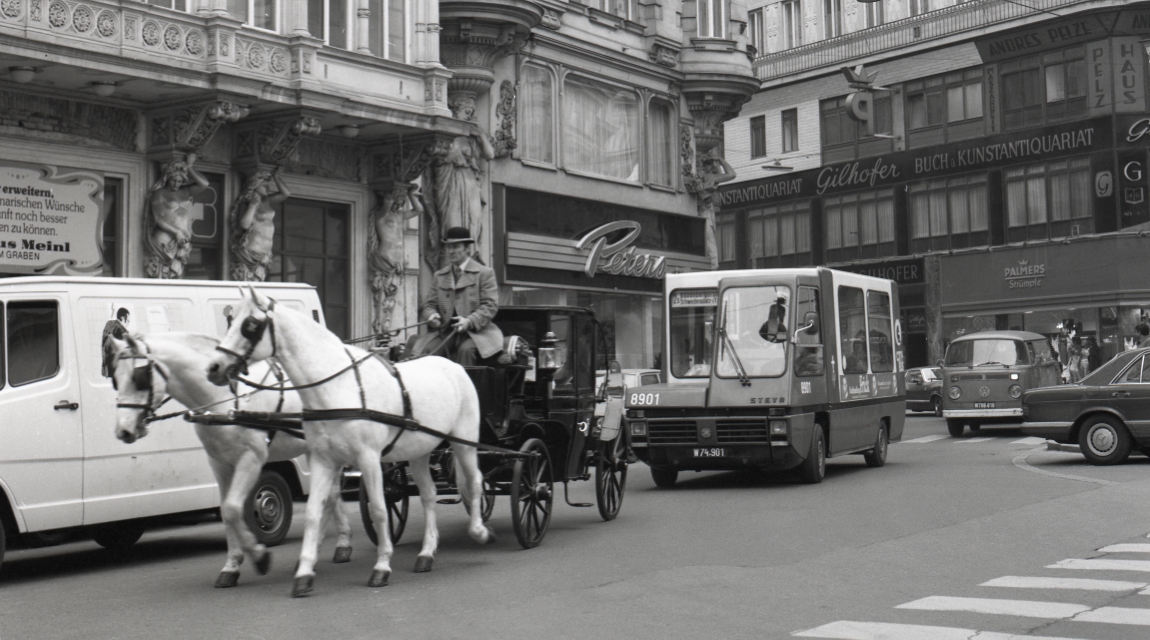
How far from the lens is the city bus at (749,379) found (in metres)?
17.2

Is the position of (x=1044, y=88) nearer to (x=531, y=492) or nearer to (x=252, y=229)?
(x=252, y=229)

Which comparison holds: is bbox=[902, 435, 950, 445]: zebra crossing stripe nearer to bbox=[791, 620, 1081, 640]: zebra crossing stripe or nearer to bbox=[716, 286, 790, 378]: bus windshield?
bbox=[716, 286, 790, 378]: bus windshield

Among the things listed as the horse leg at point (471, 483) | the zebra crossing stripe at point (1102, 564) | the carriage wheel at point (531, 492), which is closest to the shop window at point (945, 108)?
the carriage wheel at point (531, 492)

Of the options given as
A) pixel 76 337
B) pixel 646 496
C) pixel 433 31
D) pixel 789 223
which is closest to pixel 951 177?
pixel 789 223

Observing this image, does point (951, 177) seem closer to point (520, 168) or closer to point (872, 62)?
point (872, 62)

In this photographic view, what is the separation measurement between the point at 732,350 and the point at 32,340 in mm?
9239

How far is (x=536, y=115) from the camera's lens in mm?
30562

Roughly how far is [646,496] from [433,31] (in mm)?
11124

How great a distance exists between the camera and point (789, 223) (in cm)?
5397

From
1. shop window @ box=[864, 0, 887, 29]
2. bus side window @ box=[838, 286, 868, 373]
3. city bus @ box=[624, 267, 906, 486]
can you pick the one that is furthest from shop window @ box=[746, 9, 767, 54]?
city bus @ box=[624, 267, 906, 486]

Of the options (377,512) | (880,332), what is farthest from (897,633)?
(880,332)

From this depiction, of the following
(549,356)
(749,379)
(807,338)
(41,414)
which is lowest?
(41,414)

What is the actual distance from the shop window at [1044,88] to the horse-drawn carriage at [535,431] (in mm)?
35268

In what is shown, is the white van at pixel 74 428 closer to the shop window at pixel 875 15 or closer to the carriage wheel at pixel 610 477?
the carriage wheel at pixel 610 477
